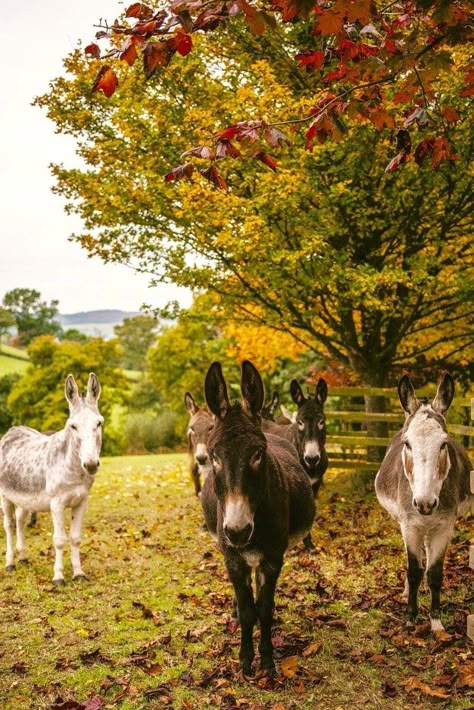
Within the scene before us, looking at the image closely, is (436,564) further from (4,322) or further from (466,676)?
(4,322)

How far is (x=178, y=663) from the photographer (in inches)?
213

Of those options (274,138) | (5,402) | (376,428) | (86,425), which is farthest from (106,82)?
(5,402)

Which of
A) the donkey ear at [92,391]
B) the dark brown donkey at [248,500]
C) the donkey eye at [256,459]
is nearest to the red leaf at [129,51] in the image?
the dark brown donkey at [248,500]

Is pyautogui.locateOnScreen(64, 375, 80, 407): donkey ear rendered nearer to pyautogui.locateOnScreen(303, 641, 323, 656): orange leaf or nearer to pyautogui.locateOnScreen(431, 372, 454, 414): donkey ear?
pyautogui.locateOnScreen(303, 641, 323, 656): orange leaf

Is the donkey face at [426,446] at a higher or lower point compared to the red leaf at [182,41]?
lower

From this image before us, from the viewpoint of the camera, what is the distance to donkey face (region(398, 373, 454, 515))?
505 centimetres

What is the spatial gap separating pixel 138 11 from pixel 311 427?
21.2ft

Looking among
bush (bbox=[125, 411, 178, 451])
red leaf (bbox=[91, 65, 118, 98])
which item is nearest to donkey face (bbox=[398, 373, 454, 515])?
red leaf (bbox=[91, 65, 118, 98])

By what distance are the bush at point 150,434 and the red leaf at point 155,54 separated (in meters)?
29.2

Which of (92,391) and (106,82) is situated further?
(92,391)

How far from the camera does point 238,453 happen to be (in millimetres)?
4418

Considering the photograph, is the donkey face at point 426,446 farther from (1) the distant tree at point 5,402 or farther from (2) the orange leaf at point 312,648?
(1) the distant tree at point 5,402

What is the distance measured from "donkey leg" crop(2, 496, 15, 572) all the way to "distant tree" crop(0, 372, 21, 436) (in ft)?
99.1

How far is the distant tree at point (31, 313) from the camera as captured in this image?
79812 mm
